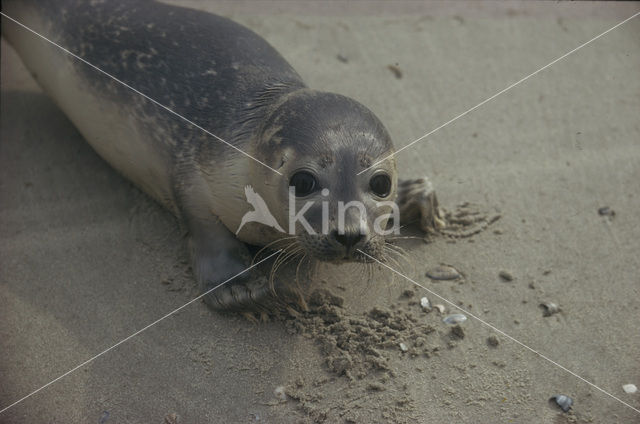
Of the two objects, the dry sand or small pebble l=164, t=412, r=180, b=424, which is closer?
small pebble l=164, t=412, r=180, b=424

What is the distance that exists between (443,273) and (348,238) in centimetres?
98

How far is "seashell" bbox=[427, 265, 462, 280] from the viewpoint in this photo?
3266 millimetres

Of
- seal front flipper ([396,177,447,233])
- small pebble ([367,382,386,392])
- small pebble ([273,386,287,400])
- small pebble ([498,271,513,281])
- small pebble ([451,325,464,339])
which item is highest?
seal front flipper ([396,177,447,233])

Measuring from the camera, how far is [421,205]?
344cm

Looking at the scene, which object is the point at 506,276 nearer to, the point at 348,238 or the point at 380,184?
the point at 380,184

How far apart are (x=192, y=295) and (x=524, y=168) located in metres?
2.19

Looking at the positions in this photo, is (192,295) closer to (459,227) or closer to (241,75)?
(241,75)

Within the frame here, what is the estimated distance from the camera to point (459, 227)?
3559 millimetres

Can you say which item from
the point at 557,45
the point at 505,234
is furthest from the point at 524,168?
the point at 557,45

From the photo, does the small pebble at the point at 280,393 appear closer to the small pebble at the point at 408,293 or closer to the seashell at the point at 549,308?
the small pebble at the point at 408,293

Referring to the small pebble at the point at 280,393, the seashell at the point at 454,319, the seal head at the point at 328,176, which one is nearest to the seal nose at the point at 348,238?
the seal head at the point at 328,176

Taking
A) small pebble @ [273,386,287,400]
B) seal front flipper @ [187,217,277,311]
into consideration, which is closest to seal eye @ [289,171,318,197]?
seal front flipper @ [187,217,277,311]

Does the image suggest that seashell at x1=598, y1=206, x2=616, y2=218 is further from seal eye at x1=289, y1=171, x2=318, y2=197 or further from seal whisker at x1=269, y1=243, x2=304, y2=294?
seal eye at x1=289, y1=171, x2=318, y2=197

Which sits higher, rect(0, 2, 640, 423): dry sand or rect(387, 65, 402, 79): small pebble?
rect(387, 65, 402, 79): small pebble
